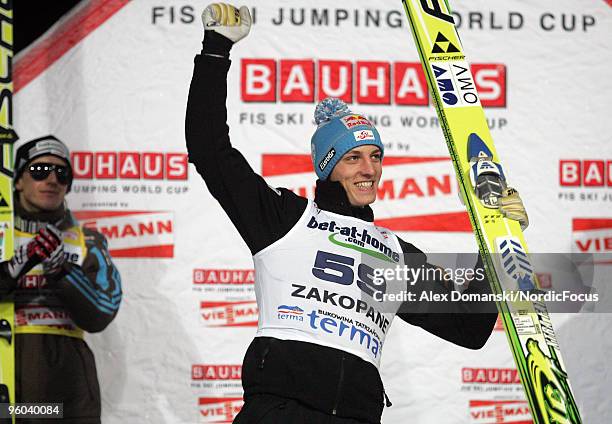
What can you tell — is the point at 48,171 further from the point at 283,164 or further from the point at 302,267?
the point at 302,267

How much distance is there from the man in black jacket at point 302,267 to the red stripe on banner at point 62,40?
1.65 meters

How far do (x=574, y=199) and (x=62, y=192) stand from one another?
2232 mm

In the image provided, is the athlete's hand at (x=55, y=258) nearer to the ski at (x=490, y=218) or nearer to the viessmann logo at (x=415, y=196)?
the viessmann logo at (x=415, y=196)

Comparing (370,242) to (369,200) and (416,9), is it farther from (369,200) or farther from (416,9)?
(416,9)

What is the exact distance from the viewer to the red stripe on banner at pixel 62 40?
3.79m

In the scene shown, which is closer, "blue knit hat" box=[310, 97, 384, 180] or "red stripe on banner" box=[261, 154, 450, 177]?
"blue knit hat" box=[310, 97, 384, 180]

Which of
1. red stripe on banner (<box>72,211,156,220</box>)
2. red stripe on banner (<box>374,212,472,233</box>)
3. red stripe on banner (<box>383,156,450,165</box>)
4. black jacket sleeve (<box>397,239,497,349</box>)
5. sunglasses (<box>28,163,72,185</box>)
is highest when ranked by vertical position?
red stripe on banner (<box>383,156,450,165</box>)

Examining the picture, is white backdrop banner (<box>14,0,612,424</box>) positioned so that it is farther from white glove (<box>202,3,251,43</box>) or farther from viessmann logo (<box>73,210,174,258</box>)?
white glove (<box>202,3,251,43</box>)

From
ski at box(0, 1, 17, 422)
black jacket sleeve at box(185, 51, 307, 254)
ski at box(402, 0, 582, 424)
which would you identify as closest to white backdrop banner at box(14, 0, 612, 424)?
ski at box(0, 1, 17, 422)

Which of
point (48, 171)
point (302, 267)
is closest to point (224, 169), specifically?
point (302, 267)

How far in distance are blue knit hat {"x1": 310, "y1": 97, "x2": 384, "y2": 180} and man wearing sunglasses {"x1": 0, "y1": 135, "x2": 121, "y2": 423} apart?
1.29 metres

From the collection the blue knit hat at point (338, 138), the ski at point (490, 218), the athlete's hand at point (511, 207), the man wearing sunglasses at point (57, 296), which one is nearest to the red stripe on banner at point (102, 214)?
the man wearing sunglasses at point (57, 296)

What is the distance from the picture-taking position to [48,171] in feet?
11.8

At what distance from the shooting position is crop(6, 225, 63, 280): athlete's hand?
3.27 m
